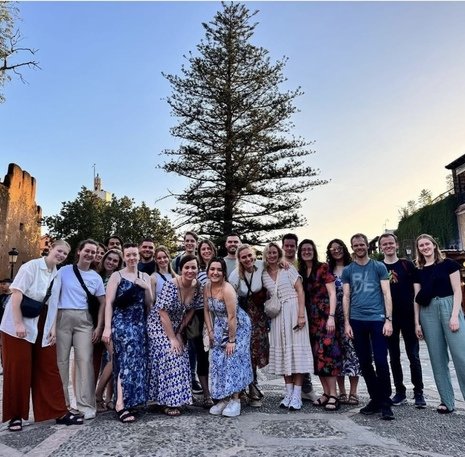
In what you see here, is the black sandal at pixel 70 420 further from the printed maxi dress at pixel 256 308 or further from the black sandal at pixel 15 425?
the printed maxi dress at pixel 256 308

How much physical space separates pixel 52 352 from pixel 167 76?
19087mm

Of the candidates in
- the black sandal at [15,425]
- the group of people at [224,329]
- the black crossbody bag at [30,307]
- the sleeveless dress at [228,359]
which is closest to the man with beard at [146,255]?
the group of people at [224,329]

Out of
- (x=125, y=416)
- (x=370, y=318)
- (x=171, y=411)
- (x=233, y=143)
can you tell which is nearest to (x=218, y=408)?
(x=171, y=411)

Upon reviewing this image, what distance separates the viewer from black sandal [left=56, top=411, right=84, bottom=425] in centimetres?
381

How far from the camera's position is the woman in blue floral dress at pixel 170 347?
401 centimetres

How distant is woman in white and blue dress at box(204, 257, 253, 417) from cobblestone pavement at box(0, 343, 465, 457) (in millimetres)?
221

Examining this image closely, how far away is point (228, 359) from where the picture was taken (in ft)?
13.4

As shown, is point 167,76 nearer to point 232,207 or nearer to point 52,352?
point 232,207

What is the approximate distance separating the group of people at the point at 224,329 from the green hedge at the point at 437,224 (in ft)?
75.3

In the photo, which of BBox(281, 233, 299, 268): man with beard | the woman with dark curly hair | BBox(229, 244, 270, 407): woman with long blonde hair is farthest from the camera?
BBox(281, 233, 299, 268): man with beard

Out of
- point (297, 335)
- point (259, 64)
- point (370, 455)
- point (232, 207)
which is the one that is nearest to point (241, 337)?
point (297, 335)

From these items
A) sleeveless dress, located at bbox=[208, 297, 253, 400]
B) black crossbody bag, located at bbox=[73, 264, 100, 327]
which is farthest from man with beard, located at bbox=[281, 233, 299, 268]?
black crossbody bag, located at bbox=[73, 264, 100, 327]

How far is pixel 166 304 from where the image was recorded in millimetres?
4062

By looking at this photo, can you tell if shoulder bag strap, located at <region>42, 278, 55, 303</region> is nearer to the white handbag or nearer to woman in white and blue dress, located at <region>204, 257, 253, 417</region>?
woman in white and blue dress, located at <region>204, 257, 253, 417</region>
